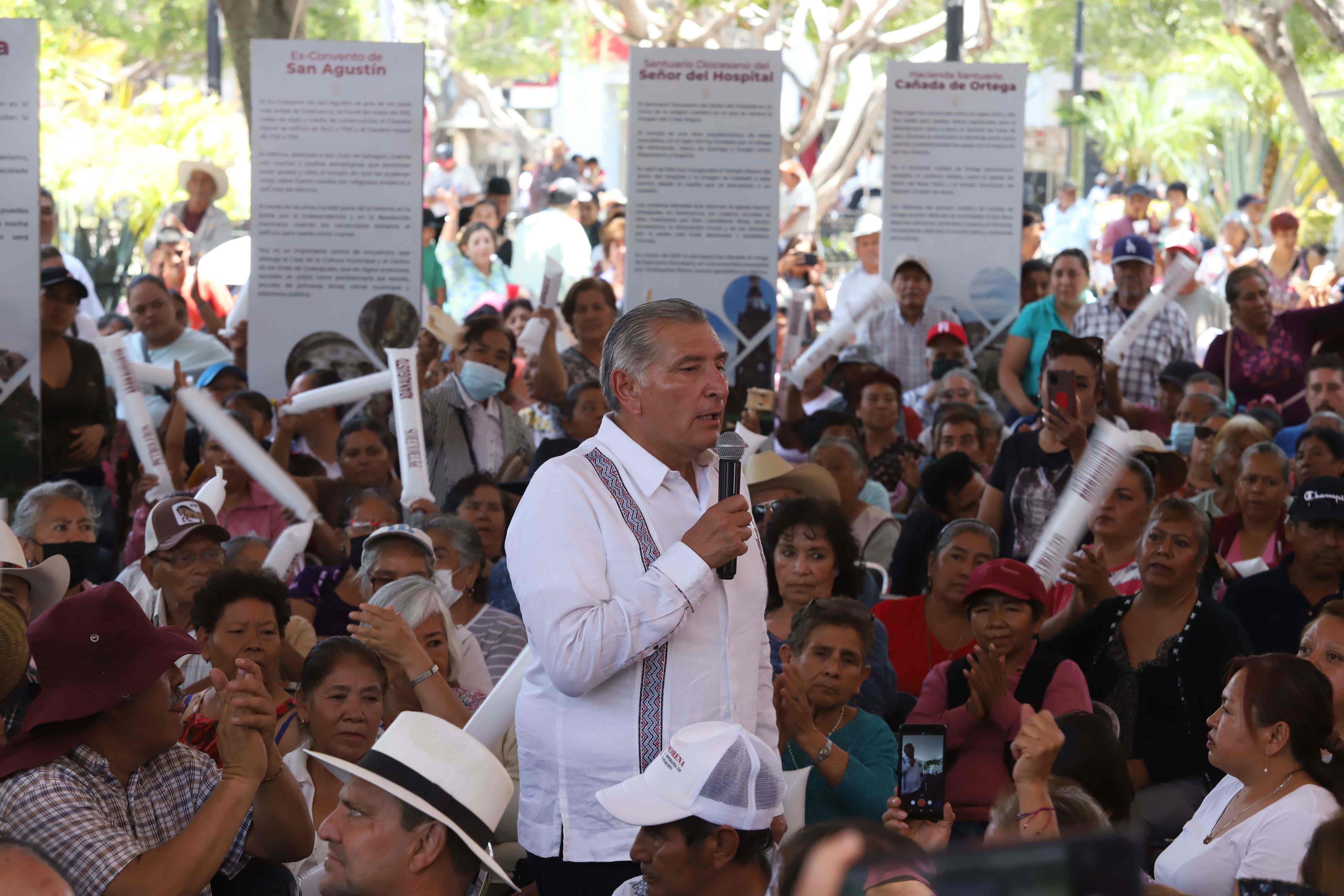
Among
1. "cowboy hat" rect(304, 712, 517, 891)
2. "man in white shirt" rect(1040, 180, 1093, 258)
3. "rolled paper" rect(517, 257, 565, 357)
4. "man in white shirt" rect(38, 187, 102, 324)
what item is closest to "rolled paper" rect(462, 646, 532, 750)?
"cowboy hat" rect(304, 712, 517, 891)

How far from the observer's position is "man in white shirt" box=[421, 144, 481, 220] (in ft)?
70.3

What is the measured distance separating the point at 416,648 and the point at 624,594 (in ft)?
5.21

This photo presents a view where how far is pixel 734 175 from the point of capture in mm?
9414

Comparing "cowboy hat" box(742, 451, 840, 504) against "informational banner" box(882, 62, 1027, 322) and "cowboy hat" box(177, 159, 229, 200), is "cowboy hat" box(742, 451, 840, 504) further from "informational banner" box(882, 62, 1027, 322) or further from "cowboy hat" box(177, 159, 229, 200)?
"cowboy hat" box(177, 159, 229, 200)

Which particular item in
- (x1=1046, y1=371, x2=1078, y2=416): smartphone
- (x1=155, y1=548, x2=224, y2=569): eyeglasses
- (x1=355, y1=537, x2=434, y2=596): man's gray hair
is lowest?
(x1=155, y1=548, x2=224, y2=569): eyeglasses

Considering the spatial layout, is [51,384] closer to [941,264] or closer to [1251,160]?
[941,264]

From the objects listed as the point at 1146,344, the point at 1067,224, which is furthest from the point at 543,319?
the point at 1067,224

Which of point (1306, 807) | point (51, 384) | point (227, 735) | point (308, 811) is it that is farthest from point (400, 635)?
point (51, 384)

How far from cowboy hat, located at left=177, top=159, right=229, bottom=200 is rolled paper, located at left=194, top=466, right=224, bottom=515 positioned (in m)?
7.20

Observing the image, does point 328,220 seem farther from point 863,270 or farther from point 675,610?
point 675,610

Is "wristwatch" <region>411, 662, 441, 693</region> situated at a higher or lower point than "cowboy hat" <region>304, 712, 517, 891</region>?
lower

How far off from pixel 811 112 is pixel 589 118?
30.3 meters

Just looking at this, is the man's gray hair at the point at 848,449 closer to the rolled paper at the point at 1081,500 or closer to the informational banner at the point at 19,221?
the rolled paper at the point at 1081,500

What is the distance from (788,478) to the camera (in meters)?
6.59
